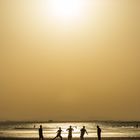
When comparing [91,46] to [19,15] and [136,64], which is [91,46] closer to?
[136,64]

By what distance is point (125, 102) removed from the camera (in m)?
1.32

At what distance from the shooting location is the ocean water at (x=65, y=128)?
1.17m

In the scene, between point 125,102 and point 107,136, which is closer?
point 107,136

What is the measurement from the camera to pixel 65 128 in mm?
1232

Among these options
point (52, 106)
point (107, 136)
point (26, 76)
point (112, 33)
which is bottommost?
point (107, 136)

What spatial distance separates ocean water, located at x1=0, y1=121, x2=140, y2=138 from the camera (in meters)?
1.17

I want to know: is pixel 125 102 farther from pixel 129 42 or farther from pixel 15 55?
pixel 15 55

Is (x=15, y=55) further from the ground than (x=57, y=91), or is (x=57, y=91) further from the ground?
(x=15, y=55)

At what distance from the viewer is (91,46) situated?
1.34m

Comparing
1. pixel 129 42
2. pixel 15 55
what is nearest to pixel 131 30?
pixel 129 42

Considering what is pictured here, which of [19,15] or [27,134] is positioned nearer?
[27,134]

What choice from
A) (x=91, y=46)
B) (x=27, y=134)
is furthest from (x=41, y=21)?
(x=27, y=134)

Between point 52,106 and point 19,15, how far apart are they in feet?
1.59

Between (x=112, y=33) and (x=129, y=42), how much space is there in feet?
0.31
